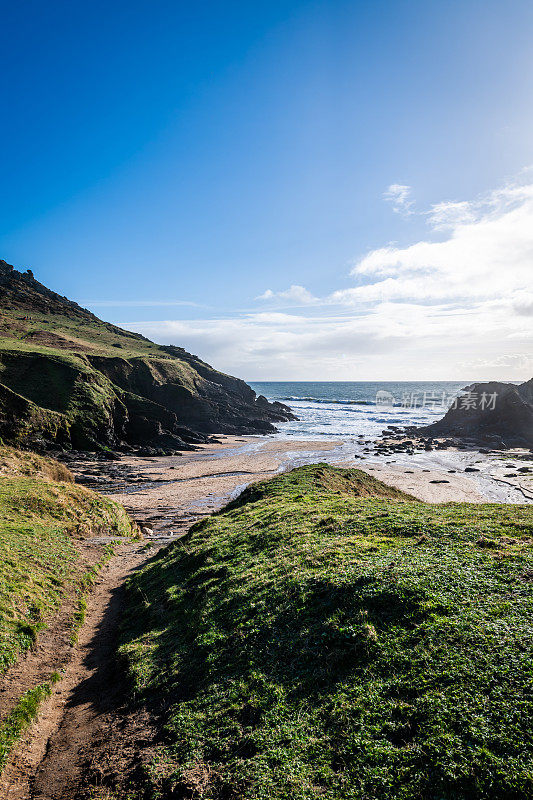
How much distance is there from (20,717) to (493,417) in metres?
103

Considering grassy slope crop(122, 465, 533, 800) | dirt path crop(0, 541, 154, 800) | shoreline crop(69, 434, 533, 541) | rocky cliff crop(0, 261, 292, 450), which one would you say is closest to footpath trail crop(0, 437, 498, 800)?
dirt path crop(0, 541, 154, 800)

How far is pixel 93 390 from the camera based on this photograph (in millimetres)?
71812

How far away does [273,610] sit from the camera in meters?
13.0

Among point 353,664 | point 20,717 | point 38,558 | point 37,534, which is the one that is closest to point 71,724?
point 20,717

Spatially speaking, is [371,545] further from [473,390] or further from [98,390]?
[473,390]

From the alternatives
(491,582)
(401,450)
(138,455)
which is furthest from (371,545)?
(401,450)

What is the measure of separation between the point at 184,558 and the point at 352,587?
1174cm

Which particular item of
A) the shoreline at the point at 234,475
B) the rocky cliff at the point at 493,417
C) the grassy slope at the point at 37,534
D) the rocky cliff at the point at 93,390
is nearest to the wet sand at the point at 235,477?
the shoreline at the point at 234,475

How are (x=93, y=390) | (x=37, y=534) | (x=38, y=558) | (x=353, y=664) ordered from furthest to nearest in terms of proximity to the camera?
1. (x=93, y=390)
2. (x=37, y=534)
3. (x=38, y=558)
4. (x=353, y=664)

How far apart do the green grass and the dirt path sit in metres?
0.22

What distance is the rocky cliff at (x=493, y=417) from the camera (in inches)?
3302

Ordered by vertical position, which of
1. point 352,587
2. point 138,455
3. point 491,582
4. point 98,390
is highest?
point 98,390

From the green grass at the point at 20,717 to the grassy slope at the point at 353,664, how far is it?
9.21 feet

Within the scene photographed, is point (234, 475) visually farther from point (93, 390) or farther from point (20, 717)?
point (20, 717)
